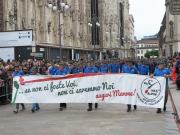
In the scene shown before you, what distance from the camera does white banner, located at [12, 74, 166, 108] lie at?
53.2ft

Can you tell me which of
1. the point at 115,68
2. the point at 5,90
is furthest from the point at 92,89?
the point at 115,68

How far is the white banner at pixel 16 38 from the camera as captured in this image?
30594mm

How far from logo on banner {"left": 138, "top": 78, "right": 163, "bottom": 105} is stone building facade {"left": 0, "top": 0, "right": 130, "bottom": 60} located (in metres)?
20.9

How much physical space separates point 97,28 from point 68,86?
7877cm

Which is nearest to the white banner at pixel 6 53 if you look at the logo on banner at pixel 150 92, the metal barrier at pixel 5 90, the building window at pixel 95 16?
the metal barrier at pixel 5 90

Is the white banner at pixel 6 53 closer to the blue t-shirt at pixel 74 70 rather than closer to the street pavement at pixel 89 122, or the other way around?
the blue t-shirt at pixel 74 70

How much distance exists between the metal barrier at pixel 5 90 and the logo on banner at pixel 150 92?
670 centimetres

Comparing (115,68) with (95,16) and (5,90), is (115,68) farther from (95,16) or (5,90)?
(95,16)

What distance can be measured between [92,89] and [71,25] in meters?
61.4

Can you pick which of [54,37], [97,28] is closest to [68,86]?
[54,37]

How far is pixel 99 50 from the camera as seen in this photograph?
3780 inches

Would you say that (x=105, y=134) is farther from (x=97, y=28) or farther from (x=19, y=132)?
(x=97, y=28)

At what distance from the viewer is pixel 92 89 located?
671 inches

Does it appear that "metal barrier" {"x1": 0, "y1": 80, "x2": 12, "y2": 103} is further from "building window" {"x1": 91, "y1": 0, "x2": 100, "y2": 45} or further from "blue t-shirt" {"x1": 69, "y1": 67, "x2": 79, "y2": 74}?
"building window" {"x1": 91, "y1": 0, "x2": 100, "y2": 45}
